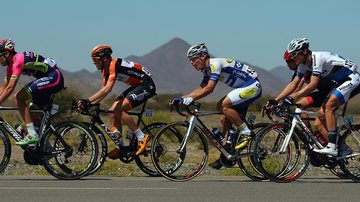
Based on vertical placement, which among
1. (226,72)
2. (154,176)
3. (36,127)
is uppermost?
(226,72)

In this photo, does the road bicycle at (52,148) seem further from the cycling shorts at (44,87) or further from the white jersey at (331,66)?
the white jersey at (331,66)

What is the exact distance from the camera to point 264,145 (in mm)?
12688

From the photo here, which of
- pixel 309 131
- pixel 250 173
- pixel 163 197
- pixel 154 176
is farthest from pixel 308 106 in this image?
pixel 163 197

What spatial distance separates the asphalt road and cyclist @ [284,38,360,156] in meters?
0.81

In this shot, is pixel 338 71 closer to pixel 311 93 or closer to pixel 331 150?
pixel 311 93

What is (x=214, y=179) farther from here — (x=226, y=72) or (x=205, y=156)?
(x=226, y=72)

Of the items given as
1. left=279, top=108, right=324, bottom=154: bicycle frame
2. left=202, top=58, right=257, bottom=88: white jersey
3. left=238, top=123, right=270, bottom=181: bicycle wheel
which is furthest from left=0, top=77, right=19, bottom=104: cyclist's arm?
left=279, top=108, right=324, bottom=154: bicycle frame

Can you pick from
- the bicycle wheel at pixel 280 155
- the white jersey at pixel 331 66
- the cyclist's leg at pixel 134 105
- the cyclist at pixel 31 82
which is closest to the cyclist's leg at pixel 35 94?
the cyclist at pixel 31 82

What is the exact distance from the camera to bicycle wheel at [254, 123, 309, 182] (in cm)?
1259

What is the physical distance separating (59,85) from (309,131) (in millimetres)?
3807

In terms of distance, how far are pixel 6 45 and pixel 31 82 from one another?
678 millimetres

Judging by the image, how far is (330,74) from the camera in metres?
12.8

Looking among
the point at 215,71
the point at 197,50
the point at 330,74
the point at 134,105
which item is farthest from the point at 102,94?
the point at 330,74

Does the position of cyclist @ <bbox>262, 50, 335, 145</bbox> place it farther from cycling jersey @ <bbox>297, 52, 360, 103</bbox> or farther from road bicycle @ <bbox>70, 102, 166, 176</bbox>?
road bicycle @ <bbox>70, 102, 166, 176</bbox>
